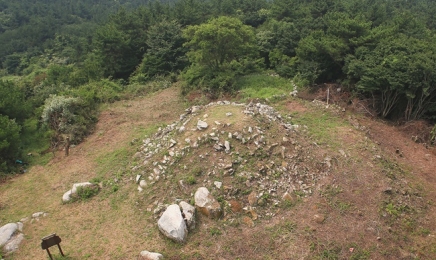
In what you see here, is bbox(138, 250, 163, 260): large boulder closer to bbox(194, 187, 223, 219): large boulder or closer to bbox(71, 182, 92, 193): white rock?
bbox(194, 187, 223, 219): large boulder

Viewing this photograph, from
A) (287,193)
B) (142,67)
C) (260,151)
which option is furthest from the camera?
(142,67)

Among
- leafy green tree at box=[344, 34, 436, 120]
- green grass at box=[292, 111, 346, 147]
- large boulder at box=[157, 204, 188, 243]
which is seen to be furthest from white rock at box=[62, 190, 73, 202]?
leafy green tree at box=[344, 34, 436, 120]

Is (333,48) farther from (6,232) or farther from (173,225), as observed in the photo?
(6,232)

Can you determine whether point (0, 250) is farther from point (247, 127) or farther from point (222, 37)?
point (222, 37)

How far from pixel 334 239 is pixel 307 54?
48.1 feet

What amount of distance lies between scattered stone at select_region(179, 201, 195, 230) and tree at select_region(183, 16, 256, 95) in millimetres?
11346

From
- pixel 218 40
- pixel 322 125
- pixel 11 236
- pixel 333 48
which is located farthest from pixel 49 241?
pixel 333 48

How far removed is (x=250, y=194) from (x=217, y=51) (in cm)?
1289

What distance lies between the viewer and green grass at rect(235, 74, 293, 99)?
18562 mm

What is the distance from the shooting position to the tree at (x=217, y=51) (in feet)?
62.7

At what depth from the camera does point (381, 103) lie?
17156 millimetres

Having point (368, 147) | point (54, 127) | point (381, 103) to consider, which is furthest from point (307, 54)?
point (54, 127)

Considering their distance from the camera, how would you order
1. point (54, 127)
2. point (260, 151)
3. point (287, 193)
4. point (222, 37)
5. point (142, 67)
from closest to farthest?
point (287, 193) < point (260, 151) < point (54, 127) < point (222, 37) < point (142, 67)

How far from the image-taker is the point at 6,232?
8.98 metres
